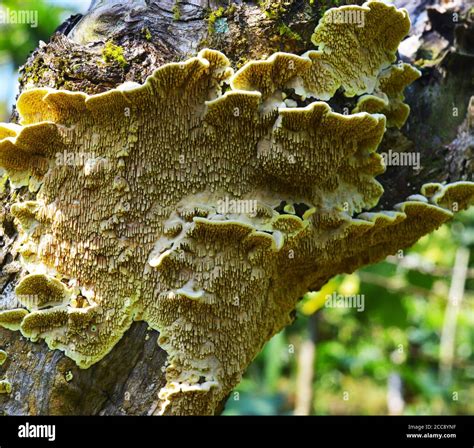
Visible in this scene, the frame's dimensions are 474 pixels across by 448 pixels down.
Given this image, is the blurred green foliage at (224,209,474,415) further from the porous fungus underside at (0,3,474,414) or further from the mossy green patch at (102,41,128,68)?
the mossy green patch at (102,41,128,68)

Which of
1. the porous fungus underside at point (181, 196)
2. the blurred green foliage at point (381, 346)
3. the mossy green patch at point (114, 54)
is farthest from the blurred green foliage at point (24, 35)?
the porous fungus underside at point (181, 196)

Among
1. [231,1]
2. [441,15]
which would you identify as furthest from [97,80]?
[441,15]

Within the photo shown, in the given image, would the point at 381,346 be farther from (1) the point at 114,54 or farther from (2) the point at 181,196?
(1) the point at 114,54

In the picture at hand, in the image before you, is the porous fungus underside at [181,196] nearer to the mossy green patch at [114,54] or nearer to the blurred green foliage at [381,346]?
the mossy green patch at [114,54]

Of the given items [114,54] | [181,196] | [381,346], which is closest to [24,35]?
[114,54]

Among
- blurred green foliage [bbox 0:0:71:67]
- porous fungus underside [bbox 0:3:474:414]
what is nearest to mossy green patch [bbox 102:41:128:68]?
porous fungus underside [bbox 0:3:474:414]

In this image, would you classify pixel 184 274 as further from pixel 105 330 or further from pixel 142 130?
pixel 142 130
